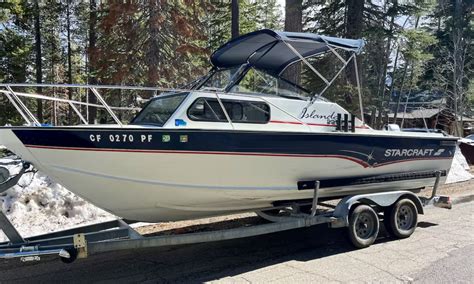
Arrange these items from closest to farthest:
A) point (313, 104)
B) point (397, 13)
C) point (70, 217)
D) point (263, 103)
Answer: point (263, 103)
point (313, 104)
point (70, 217)
point (397, 13)

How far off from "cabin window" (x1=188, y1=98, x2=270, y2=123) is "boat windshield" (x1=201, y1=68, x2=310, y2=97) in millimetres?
384

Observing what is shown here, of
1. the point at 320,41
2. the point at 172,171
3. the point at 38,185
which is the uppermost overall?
the point at 320,41

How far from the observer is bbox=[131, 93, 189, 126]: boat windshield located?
18.2ft

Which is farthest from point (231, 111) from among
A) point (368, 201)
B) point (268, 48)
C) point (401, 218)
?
point (401, 218)

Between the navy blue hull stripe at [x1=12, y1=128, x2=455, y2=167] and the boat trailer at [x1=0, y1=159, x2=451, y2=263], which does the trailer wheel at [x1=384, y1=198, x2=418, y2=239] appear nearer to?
the boat trailer at [x1=0, y1=159, x2=451, y2=263]

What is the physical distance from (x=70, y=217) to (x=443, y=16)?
113ft

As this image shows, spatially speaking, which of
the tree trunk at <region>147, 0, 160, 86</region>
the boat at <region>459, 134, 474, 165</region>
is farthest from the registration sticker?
the boat at <region>459, 134, 474, 165</region>

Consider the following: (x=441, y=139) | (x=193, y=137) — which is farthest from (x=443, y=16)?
(x=193, y=137)

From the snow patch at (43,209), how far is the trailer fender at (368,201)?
3960 mm

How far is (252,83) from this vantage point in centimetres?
648

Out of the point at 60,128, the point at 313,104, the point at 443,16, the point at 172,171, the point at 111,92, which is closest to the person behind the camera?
the point at 60,128

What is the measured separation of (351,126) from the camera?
6.69m

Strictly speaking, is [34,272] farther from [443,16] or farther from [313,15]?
[443,16]

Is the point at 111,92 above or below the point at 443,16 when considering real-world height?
below
